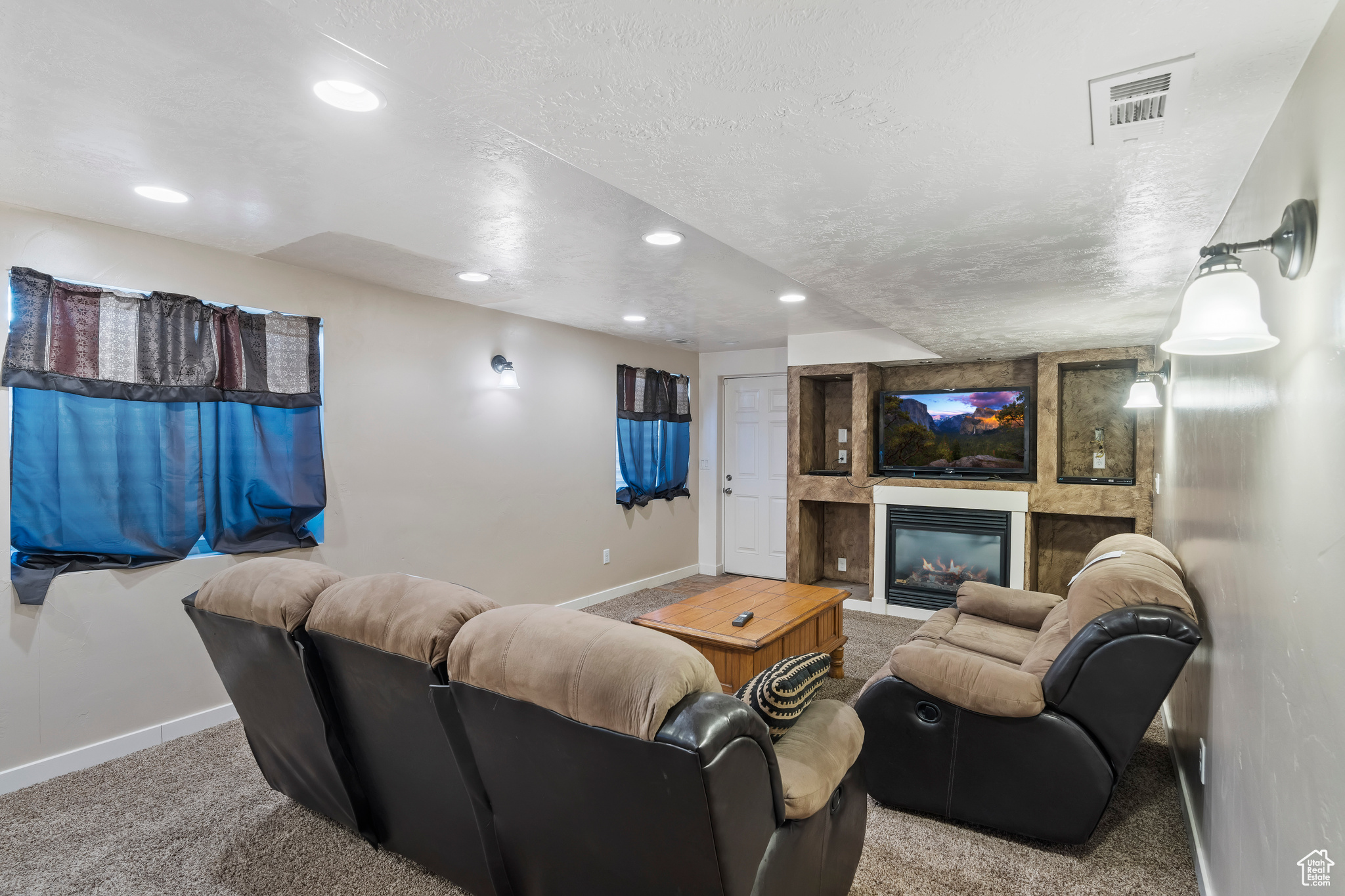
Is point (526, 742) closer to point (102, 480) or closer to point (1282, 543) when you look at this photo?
point (1282, 543)

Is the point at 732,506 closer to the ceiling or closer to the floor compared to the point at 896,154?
closer to the floor

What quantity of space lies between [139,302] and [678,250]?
244cm

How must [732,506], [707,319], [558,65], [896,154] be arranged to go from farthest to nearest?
[732,506]
[707,319]
[896,154]
[558,65]

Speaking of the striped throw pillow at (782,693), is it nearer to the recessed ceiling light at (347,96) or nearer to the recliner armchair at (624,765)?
the recliner armchair at (624,765)

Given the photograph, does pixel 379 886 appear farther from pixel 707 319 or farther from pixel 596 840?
pixel 707 319

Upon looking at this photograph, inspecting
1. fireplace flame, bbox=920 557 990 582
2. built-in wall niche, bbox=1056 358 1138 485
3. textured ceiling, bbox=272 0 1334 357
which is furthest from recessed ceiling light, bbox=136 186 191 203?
built-in wall niche, bbox=1056 358 1138 485

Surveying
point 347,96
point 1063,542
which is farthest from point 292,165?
point 1063,542

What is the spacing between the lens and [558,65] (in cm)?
119

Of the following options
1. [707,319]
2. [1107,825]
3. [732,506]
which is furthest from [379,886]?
[732,506]

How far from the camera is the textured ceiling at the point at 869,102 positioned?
1.06 m

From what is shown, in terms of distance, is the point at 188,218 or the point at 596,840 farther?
the point at 188,218

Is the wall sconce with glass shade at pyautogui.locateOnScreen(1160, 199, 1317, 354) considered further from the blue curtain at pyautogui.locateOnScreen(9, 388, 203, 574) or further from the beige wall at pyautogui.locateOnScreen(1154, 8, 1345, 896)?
the blue curtain at pyautogui.locateOnScreen(9, 388, 203, 574)

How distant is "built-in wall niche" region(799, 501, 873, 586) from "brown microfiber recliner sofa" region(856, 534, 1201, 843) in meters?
3.69

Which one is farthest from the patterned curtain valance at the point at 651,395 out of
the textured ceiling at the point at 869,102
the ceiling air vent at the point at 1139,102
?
the ceiling air vent at the point at 1139,102
